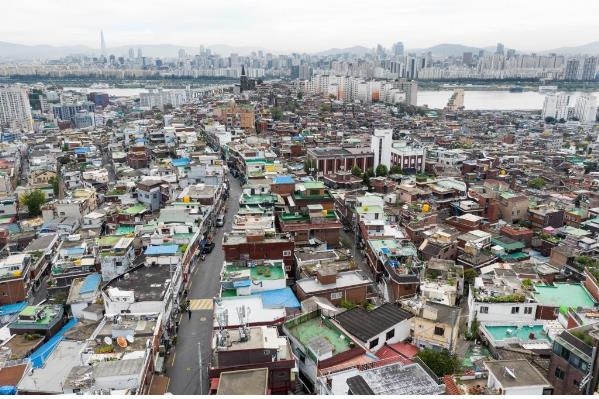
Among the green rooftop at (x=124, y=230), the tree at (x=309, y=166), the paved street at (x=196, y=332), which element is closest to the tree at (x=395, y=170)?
the tree at (x=309, y=166)

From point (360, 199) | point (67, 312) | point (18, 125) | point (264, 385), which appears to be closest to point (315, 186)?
point (360, 199)

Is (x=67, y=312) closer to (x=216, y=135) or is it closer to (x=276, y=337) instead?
(x=276, y=337)

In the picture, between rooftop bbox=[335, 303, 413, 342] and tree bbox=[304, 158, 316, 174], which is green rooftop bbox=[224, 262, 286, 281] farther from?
tree bbox=[304, 158, 316, 174]

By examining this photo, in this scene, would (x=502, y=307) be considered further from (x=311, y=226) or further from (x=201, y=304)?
(x=201, y=304)

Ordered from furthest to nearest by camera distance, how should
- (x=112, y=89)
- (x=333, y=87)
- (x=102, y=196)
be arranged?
(x=112, y=89), (x=333, y=87), (x=102, y=196)

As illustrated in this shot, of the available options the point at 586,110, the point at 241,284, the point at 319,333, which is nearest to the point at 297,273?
the point at 241,284

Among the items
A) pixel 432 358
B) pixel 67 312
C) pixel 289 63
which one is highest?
pixel 289 63
